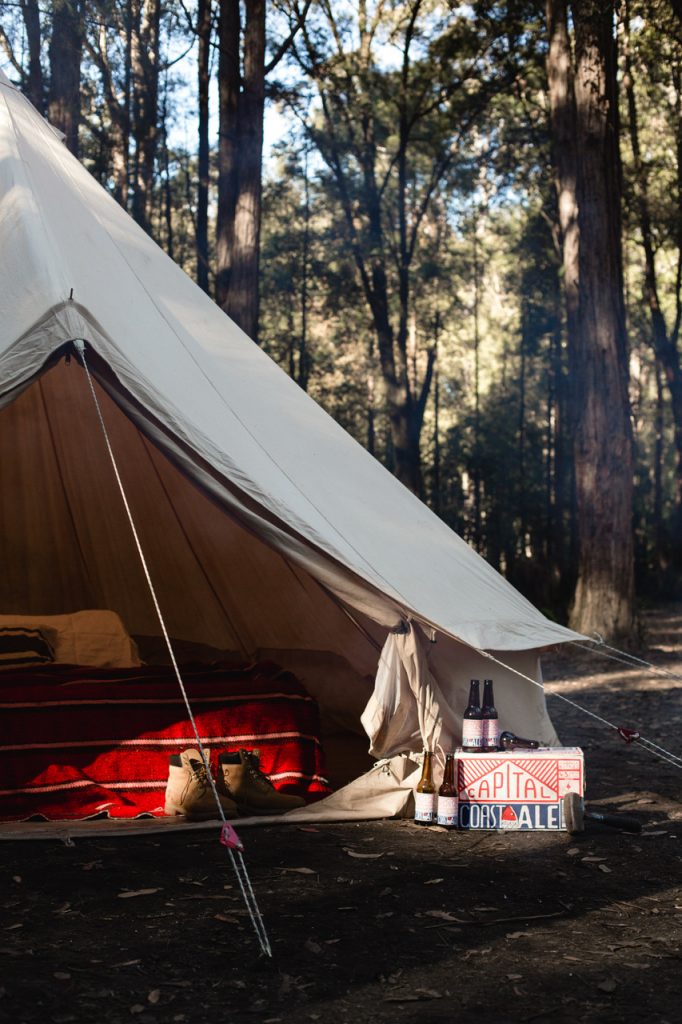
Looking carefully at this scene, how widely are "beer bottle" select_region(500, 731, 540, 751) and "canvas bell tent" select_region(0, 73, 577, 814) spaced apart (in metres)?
0.10

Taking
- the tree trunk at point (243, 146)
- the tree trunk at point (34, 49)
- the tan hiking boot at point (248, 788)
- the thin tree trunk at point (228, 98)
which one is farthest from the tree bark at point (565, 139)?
the tan hiking boot at point (248, 788)

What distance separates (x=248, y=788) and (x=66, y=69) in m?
9.48

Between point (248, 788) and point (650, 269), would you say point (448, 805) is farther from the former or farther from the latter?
point (650, 269)

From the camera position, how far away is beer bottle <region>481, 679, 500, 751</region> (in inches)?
149

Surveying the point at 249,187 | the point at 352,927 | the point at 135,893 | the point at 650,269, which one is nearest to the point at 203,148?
the point at 249,187

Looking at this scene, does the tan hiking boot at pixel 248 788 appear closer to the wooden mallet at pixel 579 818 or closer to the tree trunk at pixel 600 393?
the wooden mallet at pixel 579 818

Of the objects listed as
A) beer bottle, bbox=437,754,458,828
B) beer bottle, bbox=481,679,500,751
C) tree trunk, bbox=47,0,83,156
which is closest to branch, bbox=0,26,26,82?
tree trunk, bbox=47,0,83,156

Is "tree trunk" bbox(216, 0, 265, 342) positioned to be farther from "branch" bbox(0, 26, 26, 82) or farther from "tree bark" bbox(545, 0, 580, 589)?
"branch" bbox(0, 26, 26, 82)

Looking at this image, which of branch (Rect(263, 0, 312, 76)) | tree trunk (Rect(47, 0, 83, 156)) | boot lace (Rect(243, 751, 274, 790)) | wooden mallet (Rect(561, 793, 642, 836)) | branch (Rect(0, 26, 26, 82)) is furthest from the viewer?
branch (Rect(0, 26, 26, 82))

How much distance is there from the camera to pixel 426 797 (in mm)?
3797

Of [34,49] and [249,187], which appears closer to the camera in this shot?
[249,187]

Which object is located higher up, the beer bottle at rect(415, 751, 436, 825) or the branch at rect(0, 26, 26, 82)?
the branch at rect(0, 26, 26, 82)

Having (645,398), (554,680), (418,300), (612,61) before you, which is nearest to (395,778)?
(554,680)

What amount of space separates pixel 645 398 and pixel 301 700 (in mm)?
24519
